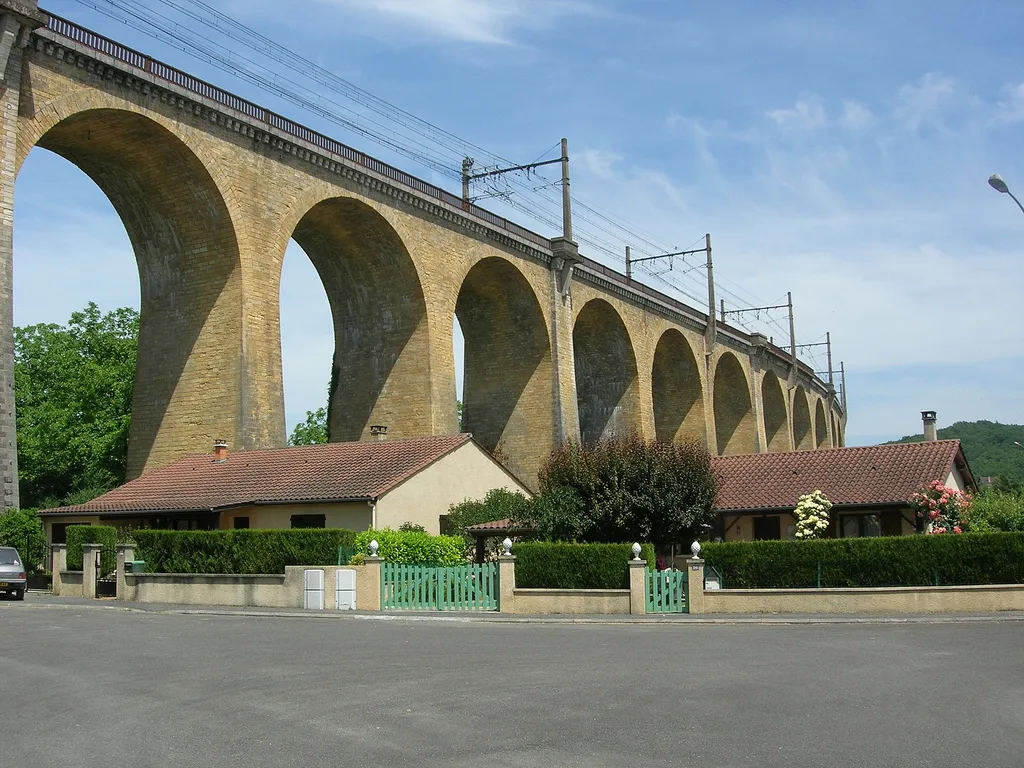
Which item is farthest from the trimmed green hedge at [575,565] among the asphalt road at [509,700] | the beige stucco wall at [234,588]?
the asphalt road at [509,700]

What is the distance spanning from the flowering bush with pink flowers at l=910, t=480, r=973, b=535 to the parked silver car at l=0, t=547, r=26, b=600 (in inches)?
816

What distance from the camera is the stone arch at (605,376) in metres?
55.8

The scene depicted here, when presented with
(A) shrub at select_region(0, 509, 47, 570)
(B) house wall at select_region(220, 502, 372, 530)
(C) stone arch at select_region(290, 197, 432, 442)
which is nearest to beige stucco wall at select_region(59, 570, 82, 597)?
(A) shrub at select_region(0, 509, 47, 570)

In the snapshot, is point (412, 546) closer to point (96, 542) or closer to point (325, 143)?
point (96, 542)

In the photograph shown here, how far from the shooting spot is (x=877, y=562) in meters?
22.4

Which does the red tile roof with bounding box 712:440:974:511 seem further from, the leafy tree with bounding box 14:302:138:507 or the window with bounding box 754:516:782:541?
the leafy tree with bounding box 14:302:138:507

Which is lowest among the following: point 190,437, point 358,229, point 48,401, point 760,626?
point 760,626

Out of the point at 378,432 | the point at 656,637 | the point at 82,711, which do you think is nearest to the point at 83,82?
the point at 378,432

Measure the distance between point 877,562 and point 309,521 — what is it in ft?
45.6

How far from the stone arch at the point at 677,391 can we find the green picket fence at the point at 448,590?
40.6m

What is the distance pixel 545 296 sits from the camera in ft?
156

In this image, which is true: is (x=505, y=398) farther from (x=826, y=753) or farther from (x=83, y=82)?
(x=826, y=753)

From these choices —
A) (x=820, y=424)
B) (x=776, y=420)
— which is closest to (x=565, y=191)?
(x=776, y=420)

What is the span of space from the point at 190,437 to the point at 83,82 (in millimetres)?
10637
